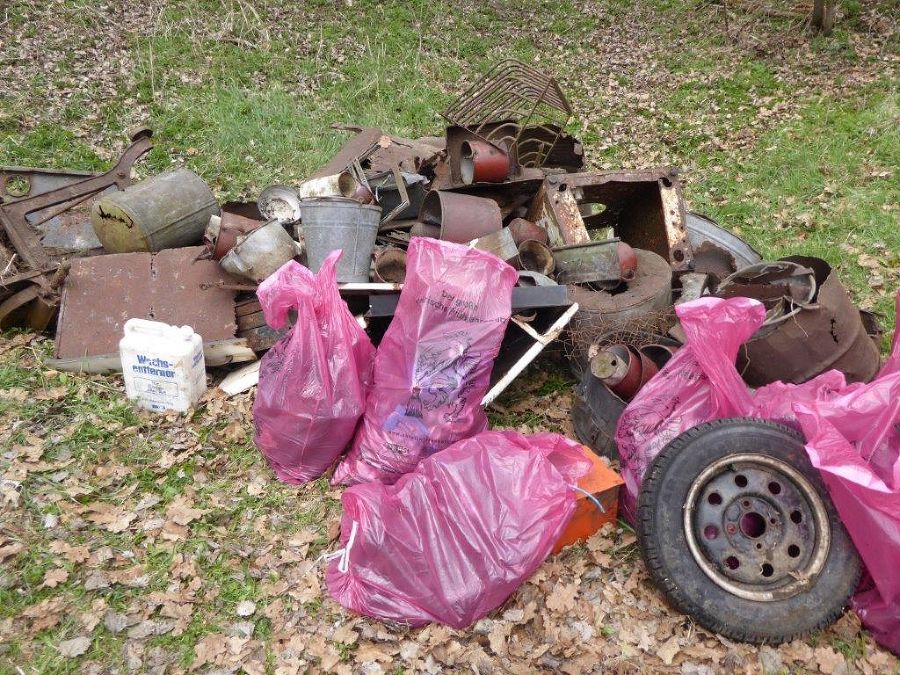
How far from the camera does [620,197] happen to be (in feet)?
14.7

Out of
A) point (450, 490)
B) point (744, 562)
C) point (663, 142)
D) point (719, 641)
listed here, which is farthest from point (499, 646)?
point (663, 142)

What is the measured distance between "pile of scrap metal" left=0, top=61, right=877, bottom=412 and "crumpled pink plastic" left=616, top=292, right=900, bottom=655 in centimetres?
27

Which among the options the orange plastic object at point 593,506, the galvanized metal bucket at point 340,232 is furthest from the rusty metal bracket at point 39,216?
the orange plastic object at point 593,506

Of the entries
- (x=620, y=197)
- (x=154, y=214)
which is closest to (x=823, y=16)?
(x=620, y=197)

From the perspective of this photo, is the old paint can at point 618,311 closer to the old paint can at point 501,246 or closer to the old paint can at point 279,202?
the old paint can at point 501,246

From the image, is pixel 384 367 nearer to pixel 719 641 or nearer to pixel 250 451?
pixel 250 451

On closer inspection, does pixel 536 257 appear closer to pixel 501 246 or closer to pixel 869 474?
pixel 501 246

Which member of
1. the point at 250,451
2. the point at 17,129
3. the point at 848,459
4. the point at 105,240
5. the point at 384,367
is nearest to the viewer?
the point at 848,459

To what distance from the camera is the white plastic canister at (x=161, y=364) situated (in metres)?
3.42

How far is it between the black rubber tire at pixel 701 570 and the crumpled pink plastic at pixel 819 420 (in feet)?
0.26

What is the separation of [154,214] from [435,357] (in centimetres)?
222

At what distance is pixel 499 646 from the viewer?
2.42 meters

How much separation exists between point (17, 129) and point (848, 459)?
7405mm

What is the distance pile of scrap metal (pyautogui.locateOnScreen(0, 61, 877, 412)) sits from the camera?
3307mm
